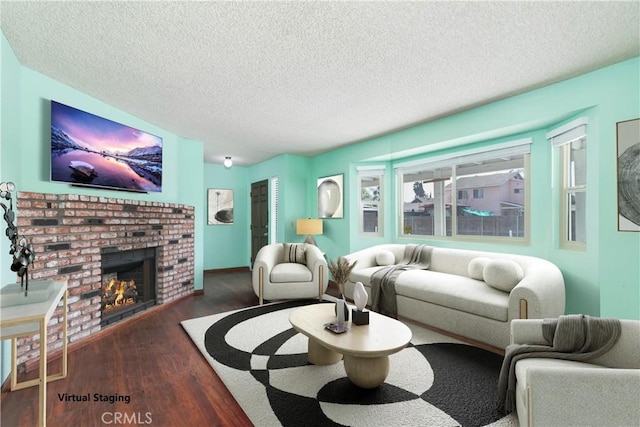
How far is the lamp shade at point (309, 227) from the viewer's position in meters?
5.18

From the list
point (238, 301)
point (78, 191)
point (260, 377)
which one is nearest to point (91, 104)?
point (78, 191)

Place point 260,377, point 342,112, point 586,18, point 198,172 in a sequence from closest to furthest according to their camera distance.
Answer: point 586,18 → point 260,377 → point 342,112 → point 198,172

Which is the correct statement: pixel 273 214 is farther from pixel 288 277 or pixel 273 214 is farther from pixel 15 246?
pixel 15 246

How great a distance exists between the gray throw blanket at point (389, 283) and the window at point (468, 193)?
669 mm

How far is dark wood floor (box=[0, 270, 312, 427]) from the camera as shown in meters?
1.74

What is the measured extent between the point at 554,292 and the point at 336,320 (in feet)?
6.37

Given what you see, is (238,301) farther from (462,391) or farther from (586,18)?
(586,18)

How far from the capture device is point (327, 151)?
5578 millimetres

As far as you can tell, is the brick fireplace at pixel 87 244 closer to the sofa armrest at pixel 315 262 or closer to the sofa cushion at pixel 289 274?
the sofa cushion at pixel 289 274

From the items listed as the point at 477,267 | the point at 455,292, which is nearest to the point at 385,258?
the point at 477,267

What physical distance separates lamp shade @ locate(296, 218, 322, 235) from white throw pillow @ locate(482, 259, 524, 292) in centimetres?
291

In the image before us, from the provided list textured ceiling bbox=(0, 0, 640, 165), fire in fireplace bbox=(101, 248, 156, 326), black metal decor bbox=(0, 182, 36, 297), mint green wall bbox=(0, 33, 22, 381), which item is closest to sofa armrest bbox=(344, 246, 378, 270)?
textured ceiling bbox=(0, 0, 640, 165)

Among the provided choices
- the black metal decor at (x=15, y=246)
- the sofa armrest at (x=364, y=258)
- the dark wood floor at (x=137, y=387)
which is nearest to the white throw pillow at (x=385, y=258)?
the sofa armrest at (x=364, y=258)

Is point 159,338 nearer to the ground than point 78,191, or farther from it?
nearer to the ground
